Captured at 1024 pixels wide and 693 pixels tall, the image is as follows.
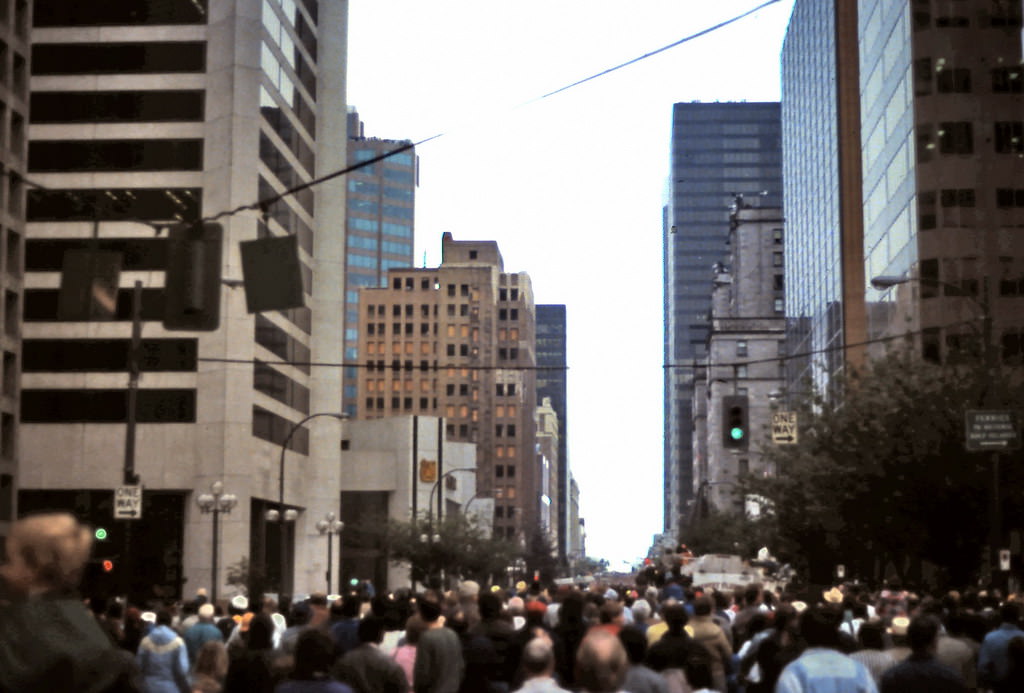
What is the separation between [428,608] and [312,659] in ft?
15.2

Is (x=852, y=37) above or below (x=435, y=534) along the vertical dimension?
above

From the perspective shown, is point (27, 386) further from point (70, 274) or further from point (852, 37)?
point (70, 274)

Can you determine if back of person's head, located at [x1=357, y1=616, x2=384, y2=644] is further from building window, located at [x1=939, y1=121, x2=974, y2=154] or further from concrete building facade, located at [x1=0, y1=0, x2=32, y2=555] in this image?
building window, located at [x1=939, y1=121, x2=974, y2=154]

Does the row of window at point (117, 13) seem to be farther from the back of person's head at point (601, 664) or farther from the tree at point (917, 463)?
the back of person's head at point (601, 664)

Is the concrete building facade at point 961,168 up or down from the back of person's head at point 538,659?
up

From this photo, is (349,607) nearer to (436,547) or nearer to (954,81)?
(954,81)

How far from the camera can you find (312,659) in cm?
999

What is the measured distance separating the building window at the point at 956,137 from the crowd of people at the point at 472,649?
5445cm

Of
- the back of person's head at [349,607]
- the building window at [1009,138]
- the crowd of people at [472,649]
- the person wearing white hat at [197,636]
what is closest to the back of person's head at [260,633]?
the crowd of people at [472,649]

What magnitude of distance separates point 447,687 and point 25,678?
1011cm

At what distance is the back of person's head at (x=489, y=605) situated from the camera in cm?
1636

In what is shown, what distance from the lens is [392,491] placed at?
134625mm

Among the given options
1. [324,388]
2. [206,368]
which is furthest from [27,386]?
[324,388]

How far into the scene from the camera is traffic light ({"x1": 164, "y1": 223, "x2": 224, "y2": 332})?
16.0m
